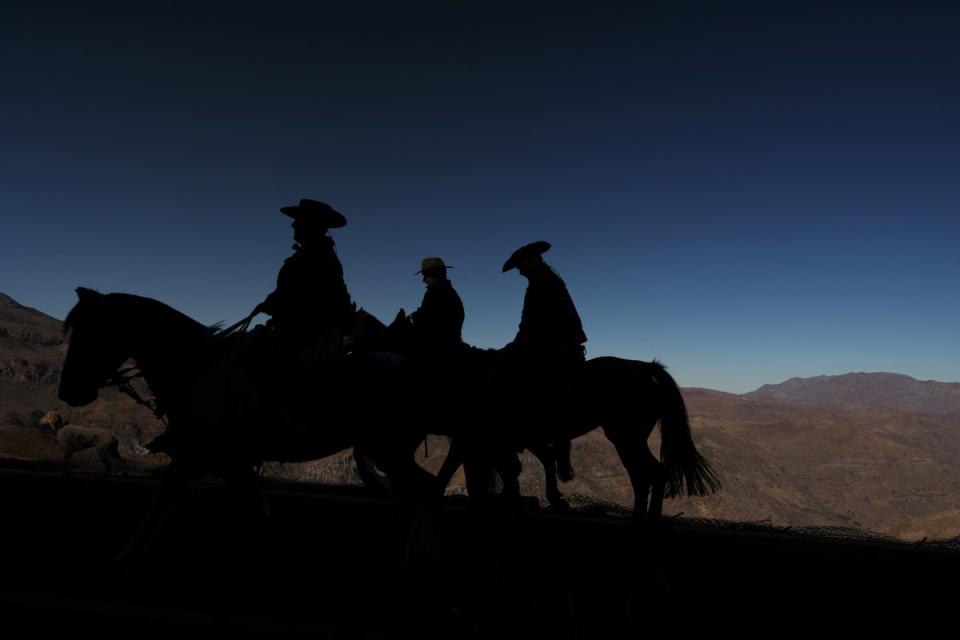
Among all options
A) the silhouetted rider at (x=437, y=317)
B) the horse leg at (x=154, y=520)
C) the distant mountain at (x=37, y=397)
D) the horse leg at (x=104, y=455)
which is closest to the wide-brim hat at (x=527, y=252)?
the silhouetted rider at (x=437, y=317)

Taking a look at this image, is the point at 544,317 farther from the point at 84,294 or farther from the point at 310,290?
the point at 84,294

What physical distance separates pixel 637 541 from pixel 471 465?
1.92 m

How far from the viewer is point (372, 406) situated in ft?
15.6

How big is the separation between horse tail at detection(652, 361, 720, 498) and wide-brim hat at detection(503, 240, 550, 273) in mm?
1977

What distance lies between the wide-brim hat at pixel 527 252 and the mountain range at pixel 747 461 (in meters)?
13.1

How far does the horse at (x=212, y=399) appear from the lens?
434 centimetres

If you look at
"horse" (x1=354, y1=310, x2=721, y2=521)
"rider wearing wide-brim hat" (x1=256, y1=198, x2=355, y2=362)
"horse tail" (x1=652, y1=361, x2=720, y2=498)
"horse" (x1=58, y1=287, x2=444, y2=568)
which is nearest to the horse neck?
"horse" (x1=58, y1=287, x2=444, y2=568)

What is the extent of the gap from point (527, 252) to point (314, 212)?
2.56 meters

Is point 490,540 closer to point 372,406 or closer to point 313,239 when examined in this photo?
point 372,406

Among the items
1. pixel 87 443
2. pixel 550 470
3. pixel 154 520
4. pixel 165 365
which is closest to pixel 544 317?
pixel 550 470

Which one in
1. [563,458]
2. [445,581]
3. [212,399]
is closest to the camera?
[445,581]

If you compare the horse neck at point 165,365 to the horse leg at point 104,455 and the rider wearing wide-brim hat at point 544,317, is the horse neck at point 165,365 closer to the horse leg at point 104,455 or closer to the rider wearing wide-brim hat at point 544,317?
the rider wearing wide-brim hat at point 544,317

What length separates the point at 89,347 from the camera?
4402 millimetres

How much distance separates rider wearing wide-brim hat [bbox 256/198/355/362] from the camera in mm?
4645
